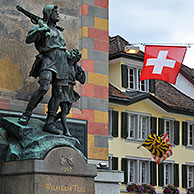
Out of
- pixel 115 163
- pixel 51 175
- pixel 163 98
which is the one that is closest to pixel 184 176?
pixel 163 98

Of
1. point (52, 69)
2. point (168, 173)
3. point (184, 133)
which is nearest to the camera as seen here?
point (52, 69)

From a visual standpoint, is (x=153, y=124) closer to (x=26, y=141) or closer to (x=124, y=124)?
(x=124, y=124)

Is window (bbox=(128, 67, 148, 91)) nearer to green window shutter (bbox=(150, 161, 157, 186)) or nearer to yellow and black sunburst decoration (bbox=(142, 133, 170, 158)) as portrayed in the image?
green window shutter (bbox=(150, 161, 157, 186))

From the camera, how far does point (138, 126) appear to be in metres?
32.0

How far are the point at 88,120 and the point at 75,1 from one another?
7.73 feet

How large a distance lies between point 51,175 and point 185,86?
2792cm

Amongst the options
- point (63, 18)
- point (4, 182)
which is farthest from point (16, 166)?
point (63, 18)

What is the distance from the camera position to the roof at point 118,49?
31922 millimetres

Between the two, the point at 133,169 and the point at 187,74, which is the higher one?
the point at 187,74

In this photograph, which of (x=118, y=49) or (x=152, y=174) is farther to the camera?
(x=118, y=49)

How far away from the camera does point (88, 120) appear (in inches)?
504

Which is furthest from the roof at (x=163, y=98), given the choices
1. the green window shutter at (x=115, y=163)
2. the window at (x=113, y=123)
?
the green window shutter at (x=115, y=163)

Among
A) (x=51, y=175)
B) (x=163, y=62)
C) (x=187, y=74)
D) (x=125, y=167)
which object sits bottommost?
(x=125, y=167)

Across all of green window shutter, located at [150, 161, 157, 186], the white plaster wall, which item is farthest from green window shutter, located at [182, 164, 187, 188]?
the white plaster wall
